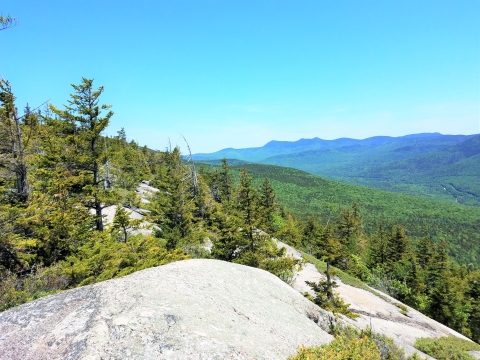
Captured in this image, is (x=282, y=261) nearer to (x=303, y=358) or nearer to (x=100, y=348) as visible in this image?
(x=303, y=358)

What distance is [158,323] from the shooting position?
539 cm

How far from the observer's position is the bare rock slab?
4.80 metres

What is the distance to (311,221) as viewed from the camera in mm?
60656

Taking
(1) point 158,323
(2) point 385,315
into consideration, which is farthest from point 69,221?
(2) point 385,315

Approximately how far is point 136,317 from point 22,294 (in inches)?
236

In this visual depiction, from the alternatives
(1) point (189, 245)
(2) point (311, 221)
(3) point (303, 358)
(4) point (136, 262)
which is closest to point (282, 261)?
(1) point (189, 245)

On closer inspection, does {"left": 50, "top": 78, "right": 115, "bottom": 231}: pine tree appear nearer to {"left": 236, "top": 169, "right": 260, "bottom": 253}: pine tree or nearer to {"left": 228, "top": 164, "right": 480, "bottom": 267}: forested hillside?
{"left": 236, "top": 169, "right": 260, "bottom": 253}: pine tree

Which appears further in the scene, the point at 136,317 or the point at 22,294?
the point at 22,294

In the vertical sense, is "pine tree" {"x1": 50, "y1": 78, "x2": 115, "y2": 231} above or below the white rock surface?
above

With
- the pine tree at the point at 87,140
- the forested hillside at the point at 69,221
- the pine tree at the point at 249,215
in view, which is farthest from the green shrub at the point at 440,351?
the pine tree at the point at 87,140

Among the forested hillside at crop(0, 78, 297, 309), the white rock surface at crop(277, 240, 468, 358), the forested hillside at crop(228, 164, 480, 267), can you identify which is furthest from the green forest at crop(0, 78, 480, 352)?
the forested hillside at crop(228, 164, 480, 267)

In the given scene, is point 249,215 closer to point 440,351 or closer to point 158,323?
point 158,323

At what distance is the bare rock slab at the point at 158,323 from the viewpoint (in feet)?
15.8

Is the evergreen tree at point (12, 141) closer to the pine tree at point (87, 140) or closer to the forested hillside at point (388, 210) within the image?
the pine tree at point (87, 140)
